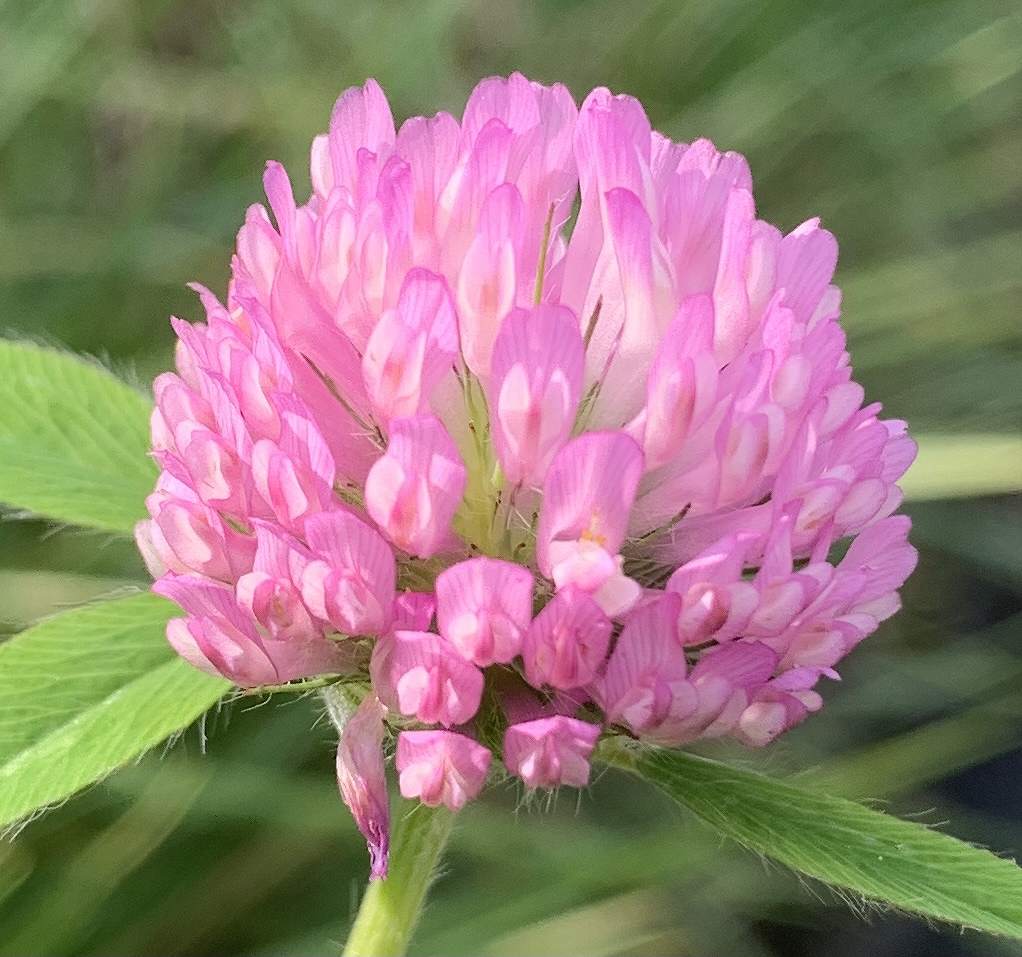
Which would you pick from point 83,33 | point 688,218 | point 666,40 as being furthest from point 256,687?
point 666,40

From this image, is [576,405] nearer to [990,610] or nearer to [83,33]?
[83,33]

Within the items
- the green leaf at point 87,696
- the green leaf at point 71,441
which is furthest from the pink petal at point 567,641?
the green leaf at point 71,441

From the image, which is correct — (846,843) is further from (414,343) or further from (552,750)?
(414,343)

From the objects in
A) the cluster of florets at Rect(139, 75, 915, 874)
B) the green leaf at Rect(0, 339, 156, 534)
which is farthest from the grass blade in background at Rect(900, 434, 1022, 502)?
the green leaf at Rect(0, 339, 156, 534)

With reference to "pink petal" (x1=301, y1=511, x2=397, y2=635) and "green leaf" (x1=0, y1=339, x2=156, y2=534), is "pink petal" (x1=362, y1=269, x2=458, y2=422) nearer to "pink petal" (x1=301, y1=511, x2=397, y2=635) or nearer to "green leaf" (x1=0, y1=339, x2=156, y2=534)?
"pink petal" (x1=301, y1=511, x2=397, y2=635)

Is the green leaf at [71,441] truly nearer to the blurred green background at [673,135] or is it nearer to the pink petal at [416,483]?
the pink petal at [416,483]
